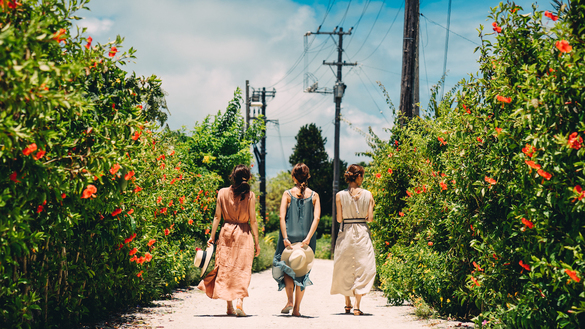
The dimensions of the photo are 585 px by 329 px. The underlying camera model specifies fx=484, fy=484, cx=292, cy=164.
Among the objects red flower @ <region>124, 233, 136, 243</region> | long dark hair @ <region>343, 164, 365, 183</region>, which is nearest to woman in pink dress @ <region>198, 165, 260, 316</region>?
red flower @ <region>124, 233, 136, 243</region>

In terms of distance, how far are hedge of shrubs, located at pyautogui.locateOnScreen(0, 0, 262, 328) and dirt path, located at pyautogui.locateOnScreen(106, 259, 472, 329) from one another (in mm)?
435

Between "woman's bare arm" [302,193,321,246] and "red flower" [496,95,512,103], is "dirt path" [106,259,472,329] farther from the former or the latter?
"red flower" [496,95,512,103]

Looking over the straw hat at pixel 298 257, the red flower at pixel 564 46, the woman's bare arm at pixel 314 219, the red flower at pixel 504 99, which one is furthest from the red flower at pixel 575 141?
the straw hat at pixel 298 257

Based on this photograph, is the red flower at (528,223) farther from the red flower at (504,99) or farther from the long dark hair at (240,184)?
the long dark hair at (240,184)

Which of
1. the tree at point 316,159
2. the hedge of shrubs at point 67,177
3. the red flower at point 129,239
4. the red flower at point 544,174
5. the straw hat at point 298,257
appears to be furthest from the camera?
the tree at point 316,159

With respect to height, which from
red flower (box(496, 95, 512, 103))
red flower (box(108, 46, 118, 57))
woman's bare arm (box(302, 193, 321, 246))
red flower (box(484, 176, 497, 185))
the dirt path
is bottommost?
the dirt path

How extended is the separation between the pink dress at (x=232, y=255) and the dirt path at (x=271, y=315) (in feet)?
1.10

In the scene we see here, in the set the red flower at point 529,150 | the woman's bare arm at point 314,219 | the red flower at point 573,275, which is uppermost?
the red flower at point 529,150

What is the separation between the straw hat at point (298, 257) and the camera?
5.84m

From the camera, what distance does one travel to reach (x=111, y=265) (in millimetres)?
4852

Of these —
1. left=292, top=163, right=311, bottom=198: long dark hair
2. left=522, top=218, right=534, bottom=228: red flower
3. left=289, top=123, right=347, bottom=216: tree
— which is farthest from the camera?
left=289, top=123, right=347, bottom=216: tree

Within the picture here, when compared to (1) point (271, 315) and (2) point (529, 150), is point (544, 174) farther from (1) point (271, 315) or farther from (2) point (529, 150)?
(1) point (271, 315)

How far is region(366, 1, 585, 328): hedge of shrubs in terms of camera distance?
306 cm

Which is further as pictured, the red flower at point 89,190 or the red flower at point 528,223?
the red flower at point 528,223
